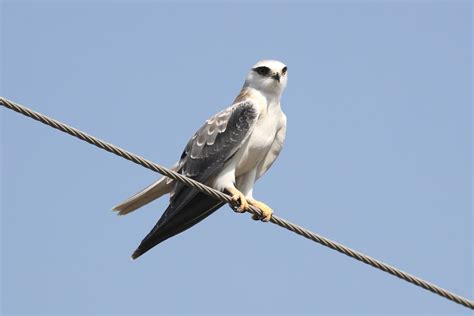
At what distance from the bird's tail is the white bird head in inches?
48.0

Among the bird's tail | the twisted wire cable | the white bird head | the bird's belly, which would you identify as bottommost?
the twisted wire cable

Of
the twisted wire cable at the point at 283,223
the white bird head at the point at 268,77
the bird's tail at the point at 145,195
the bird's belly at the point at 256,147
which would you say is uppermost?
the white bird head at the point at 268,77

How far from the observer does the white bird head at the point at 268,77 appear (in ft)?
27.2

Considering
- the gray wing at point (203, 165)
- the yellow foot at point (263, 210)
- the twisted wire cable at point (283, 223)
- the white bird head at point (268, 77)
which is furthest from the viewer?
the white bird head at point (268, 77)

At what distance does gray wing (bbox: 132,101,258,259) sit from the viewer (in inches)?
302

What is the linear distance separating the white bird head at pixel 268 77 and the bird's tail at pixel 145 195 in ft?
4.00

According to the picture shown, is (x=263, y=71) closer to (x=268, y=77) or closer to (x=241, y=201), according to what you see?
(x=268, y=77)

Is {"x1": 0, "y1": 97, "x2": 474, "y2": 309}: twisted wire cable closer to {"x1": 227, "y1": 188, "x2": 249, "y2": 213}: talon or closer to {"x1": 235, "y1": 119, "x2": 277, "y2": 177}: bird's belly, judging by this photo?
{"x1": 227, "y1": 188, "x2": 249, "y2": 213}: talon

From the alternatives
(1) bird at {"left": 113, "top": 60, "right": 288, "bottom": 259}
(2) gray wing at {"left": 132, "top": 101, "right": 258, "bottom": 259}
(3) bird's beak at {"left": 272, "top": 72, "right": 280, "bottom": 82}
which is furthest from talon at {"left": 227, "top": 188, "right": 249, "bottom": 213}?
(3) bird's beak at {"left": 272, "top": 72, "right": 280, "bottom": 82}

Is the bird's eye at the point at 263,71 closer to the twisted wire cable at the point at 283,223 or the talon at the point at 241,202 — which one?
the talon at the point at 241,202

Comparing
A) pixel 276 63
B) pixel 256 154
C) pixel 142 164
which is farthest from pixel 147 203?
pixel 142 164

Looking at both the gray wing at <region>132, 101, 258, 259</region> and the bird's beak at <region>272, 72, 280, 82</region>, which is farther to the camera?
the bird's beak at <region>272, 72, 280, 82</region>

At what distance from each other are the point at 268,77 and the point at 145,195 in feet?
5.05

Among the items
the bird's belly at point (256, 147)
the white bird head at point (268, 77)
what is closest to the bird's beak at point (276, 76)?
the white bird head at point (268, 77)
